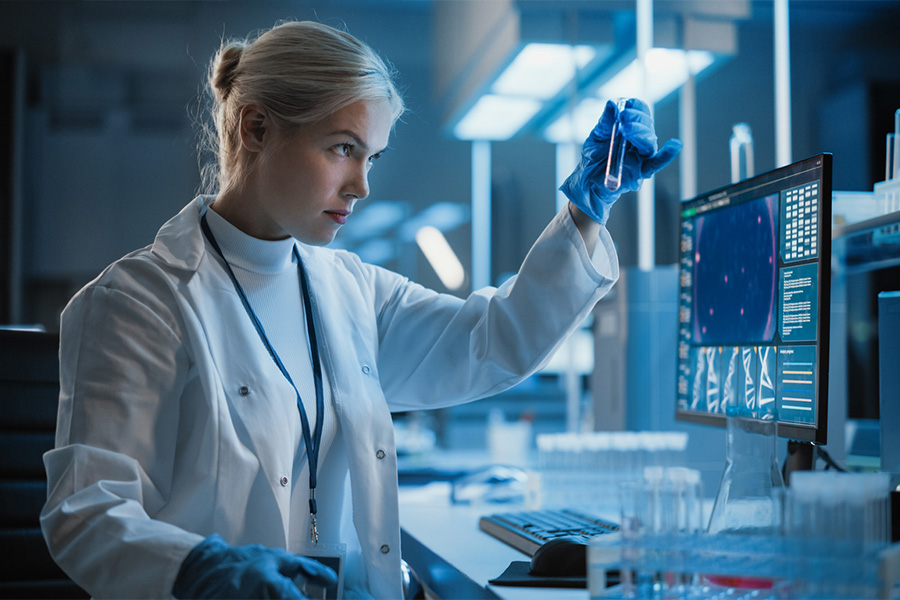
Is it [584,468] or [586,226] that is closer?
[586,226]

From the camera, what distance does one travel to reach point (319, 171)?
1.21 meters

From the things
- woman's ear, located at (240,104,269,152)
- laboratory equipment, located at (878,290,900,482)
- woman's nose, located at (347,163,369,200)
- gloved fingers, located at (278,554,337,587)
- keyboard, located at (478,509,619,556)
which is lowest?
keyboard, located at (478,509,619,556)

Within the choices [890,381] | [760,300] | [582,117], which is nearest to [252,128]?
[760,300]

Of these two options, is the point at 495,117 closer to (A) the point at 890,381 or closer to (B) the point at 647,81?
(B) the point at 647,81

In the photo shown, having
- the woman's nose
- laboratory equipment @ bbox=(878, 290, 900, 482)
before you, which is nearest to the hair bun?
the woman's nose

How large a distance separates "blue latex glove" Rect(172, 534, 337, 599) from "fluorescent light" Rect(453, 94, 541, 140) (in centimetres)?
272

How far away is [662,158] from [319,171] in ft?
1.69

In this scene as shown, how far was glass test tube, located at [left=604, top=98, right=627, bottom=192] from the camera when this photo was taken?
120cm

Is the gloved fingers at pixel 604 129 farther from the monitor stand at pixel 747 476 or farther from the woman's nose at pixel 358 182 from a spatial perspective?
the monitor stand at pixel 747 476

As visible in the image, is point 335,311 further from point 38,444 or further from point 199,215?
point 38,444

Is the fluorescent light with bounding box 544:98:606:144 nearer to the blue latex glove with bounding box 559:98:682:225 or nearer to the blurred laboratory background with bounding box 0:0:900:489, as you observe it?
the blurred laboratory background with bounding box 0:0:900:489

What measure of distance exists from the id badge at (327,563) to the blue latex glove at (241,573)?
0.22 ft

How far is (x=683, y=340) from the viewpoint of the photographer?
1.46 metres

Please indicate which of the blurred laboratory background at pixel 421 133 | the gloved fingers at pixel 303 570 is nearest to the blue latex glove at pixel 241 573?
the gloved fingers at pixel 303 570
